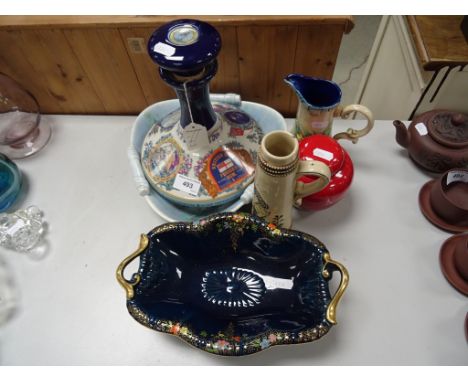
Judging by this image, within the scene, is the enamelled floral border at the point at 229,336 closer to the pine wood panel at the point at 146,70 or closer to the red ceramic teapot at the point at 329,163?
the red ceramic teapot at the point at 329,163

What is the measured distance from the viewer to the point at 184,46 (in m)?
0.51

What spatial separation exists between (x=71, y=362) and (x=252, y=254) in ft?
1.23

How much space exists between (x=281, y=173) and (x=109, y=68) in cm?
52

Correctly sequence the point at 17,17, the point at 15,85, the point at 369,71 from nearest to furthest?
1. the point at 17,17
2. the point at 15,85
3. the point at 369,71

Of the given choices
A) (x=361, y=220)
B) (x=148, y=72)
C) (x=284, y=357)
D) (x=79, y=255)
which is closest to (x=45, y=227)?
(x=79, y=255)

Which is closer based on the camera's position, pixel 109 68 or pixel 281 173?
pixel 281 173

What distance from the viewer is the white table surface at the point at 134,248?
608 millimetres

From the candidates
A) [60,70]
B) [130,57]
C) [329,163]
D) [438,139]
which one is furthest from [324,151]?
[60,70]

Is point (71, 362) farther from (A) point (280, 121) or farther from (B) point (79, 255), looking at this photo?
(A) point (280, 121)

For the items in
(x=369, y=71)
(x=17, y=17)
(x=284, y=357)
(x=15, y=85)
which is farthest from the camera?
(x=369, y=71)

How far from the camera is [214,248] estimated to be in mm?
676

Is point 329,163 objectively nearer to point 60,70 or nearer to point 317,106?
point 317,106

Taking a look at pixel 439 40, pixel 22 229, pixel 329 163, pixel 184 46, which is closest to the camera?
pixel 184 46

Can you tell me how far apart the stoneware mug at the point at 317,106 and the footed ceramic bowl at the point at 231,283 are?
22 centimetres
